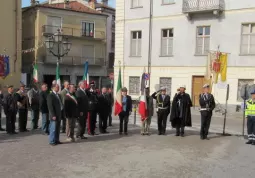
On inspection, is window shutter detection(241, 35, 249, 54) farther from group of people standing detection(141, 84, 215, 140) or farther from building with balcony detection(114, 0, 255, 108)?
group of people standing detection(141, 84, 215, 140)

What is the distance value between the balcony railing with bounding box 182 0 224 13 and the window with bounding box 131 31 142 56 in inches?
177

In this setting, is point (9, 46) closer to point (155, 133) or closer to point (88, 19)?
point (88, 19)

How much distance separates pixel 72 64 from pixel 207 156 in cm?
3483

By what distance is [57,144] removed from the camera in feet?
33.1

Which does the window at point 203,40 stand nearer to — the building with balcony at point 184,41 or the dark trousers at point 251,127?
the building with balcony at point 184,41

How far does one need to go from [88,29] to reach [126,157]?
37.1m

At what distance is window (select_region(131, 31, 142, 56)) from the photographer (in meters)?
27.5

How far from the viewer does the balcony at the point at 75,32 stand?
133ft

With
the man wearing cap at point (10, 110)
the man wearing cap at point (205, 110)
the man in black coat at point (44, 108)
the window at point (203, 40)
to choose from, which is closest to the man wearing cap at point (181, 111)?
the man wearing cap at point (205, 110)

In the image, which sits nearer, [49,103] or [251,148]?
[49,103]

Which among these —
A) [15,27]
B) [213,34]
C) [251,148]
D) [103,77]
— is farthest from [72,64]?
[251,148]

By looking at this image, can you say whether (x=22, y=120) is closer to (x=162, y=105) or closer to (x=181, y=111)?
(x=162, y=105)

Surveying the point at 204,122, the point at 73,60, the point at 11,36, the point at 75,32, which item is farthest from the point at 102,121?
the point at 75,32

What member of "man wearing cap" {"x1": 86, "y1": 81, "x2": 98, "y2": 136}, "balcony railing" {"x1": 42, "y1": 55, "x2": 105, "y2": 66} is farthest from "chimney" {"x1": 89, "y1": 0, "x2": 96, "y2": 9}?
"man wearing cap" {"x1": 86, "y1": 81, "x2": 98, "y2": 136}
